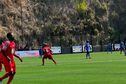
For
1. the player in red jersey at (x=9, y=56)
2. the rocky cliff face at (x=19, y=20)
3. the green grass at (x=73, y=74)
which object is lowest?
the green grass at (x=73, y=74)

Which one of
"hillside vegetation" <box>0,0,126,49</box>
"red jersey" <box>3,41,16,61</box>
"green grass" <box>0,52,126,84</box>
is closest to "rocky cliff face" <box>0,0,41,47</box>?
"hillside vegetation" <box>0,0,126,49</box>

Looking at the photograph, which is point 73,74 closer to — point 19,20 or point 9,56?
point 9,56

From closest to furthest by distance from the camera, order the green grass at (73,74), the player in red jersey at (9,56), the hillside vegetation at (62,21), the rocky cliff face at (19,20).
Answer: the player in red jersey at (9,56) → the green grass at (73,74) → the rocky cliff face at (19,20) → the hillside vegetation at (62,21)

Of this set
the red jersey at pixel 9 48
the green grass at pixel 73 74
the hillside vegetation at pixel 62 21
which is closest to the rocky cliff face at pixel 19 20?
the hillside vegetation at pixel 62 21

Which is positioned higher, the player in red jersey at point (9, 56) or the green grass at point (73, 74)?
the player in red jersey at point (9, 56)

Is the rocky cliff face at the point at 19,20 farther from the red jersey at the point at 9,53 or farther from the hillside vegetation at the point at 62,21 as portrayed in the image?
the red jersey at the point at 9,53

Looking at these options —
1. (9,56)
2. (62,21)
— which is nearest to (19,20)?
(62,21)

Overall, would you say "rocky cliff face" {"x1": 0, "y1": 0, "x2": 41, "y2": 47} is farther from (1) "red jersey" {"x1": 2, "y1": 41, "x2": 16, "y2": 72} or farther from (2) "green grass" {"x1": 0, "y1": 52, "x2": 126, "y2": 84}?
(1) "red jersey" {"x1": 2, "y1": 41, "x2": 16, "y2": 72}

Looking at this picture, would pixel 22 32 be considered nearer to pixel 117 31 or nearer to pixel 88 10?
pixel 88 10

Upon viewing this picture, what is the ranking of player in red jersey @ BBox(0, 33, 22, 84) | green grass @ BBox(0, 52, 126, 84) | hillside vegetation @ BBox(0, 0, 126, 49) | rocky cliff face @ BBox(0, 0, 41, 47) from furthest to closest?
hillside vegetation @ BBox(0, 0, 126, 49) < rocky cliff face @ BBox(0, 0, 41, 47) < green grass @ BBox(0, 52, 126, 84) < player in red jersey @ BBox(0, 33, 22, 84)

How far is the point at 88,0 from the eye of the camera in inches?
3652

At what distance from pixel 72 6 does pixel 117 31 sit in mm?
12391

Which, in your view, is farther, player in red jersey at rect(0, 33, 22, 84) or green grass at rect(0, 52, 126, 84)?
green grass at rect(0, 52, 126, 84)

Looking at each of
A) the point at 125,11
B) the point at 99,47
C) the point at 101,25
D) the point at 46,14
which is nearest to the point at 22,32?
the point at 46,14
